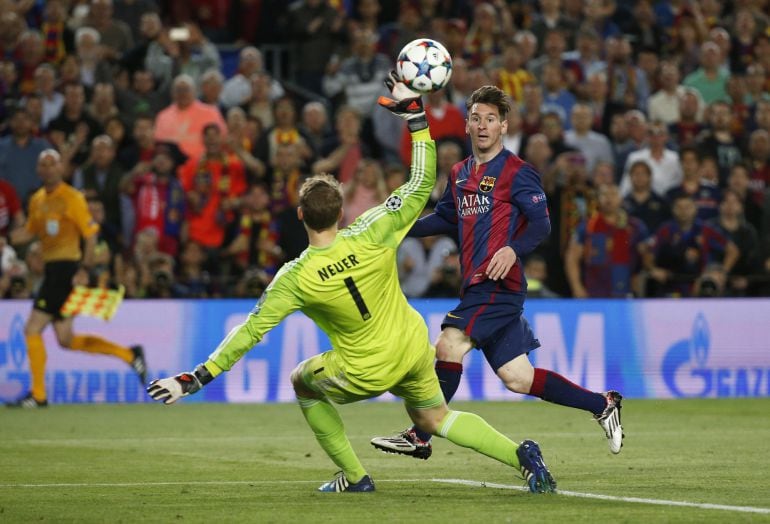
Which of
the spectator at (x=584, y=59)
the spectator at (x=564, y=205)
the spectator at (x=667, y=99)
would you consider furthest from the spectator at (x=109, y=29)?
the spectator at (x=667, y=99)

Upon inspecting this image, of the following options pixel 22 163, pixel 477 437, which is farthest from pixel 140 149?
pixel 477 437

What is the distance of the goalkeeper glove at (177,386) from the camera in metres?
7.07

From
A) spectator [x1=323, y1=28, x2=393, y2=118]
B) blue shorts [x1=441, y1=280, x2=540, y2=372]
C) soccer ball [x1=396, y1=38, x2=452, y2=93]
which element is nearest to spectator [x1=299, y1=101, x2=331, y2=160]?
spectator [x1=323, y1=28, x2=393, y2=118]

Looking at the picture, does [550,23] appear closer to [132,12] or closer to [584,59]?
[584,59]

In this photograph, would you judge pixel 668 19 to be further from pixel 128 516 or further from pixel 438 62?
pixel 128 516

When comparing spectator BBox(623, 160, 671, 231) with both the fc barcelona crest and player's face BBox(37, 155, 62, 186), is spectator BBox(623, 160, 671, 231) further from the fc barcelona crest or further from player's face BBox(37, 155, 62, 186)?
the fc barcelona crest

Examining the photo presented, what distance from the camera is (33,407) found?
15.8 m

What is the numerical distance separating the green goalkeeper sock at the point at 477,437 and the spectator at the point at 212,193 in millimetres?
10180

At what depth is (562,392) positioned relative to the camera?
8812 millimetres

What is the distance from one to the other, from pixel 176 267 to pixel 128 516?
416 inches

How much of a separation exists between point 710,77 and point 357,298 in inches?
546

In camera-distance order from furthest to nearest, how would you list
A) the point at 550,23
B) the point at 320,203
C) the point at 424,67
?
1. the point at 550,23
2. the point at 424,67
3. the point at 320,203

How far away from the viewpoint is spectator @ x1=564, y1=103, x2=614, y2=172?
18781 mm

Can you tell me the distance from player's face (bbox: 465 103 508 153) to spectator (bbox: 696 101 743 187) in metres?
10.6
